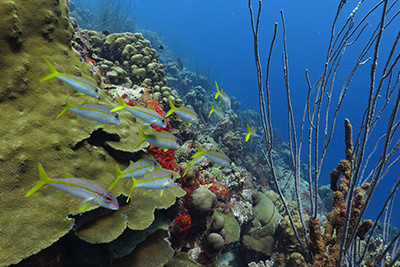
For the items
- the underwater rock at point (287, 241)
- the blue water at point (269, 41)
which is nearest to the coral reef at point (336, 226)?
the underwater rock at point (287, 241)

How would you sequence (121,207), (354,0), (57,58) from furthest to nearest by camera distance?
(354,0)
(57,58)
(121,207)

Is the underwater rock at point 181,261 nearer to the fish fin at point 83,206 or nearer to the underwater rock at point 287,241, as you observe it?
the fish fin at point 83,206

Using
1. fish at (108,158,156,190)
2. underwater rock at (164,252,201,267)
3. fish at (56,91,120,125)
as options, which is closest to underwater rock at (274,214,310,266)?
underwater rock at (164,252,201,267)

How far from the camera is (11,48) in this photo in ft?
10.0

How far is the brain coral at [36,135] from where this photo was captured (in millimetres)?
2379

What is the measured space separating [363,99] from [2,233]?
418ft

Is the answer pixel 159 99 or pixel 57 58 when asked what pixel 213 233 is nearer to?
pixel 57 58

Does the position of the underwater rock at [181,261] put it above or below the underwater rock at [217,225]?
below

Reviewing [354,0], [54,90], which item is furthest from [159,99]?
[354,0]

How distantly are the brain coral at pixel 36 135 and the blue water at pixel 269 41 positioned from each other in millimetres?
79610

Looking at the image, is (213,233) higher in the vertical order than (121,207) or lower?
higher

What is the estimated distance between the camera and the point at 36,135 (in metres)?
2.82

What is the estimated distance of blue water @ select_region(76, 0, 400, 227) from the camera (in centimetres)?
9069

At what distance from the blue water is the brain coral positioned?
79.6m
